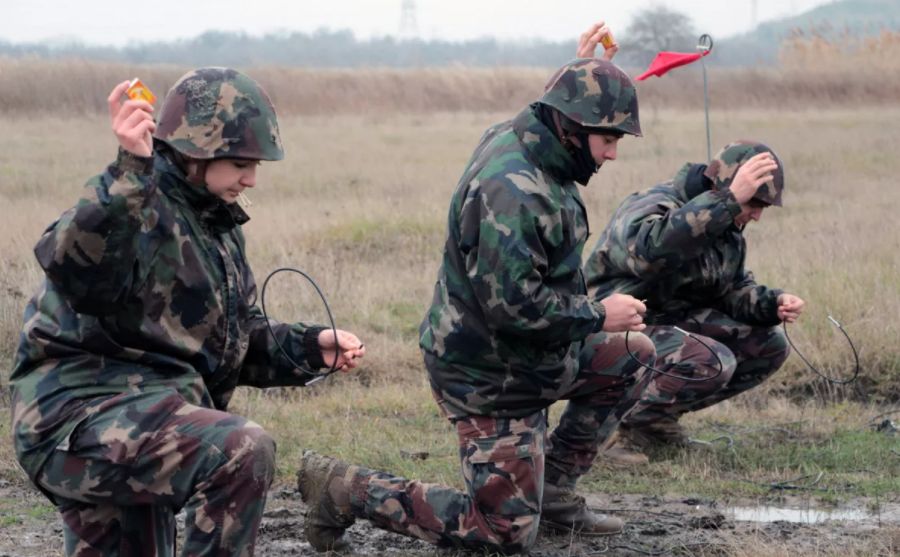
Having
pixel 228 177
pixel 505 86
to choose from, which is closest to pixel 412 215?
pixel 228 177

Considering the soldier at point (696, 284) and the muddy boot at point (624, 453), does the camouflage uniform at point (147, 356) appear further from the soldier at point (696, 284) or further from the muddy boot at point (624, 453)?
the muddy boot at point (624, 453)

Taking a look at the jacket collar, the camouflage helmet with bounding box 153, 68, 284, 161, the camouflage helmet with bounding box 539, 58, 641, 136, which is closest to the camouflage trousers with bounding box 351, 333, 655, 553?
the camouflage helmet with bounding box 539, 58, 641, 136

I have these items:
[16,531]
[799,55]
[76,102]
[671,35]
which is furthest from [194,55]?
[16,531]

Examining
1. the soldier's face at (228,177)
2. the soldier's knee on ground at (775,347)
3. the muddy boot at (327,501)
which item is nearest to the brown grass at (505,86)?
the soldier's knee on ground at (775,347)

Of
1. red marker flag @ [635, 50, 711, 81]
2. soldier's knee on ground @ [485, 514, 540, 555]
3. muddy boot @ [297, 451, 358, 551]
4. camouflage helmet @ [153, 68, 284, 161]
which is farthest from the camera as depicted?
red marker flag @ [635, 50, 711, 81]

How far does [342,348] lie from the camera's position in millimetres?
4348

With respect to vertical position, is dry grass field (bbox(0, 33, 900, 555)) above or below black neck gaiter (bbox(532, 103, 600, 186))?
below

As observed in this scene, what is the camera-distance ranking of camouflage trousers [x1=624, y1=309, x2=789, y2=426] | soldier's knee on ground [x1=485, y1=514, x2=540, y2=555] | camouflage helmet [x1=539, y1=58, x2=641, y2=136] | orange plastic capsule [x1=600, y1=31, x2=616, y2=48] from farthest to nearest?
camouflage trousers [x1=624, y1=309, x2=789, y2=426], orange plastic capsule [x1=600, y1=31, x2=616, y2=48], soldier's knee on ground [x1=485, y1=514, x2=540, y2=555], camouflage helmet [x1=539, y1=58, x2=641, y2=136]

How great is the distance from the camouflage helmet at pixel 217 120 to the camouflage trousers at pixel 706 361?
2.93m

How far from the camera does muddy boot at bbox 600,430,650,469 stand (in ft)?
21.5

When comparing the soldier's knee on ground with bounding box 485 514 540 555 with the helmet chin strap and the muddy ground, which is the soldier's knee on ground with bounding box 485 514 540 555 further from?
the helmet chin strap

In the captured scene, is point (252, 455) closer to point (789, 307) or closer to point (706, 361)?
point (706, 361)

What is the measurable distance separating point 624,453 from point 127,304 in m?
3.46

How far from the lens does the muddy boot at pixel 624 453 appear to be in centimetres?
656
